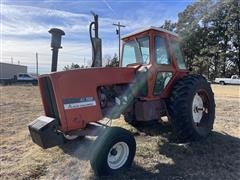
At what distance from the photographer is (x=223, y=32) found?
149 ft

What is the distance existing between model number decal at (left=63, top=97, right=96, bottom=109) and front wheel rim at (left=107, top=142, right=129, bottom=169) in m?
0.80

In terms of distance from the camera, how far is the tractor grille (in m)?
4.98

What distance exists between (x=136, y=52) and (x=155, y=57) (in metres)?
0.53

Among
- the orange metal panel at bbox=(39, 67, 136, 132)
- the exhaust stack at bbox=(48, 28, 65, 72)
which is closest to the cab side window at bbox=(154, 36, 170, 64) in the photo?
the orange metal panel at bbox=(39, 67, 136, 132)

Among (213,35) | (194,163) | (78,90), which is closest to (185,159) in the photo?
(194,163)

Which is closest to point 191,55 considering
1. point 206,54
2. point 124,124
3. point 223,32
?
point 206,54

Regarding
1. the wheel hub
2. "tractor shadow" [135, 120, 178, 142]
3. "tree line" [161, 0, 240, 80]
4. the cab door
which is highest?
"tree line" [161, 0, 240, 80]

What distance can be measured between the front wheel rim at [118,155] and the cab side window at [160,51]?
1.96 metres

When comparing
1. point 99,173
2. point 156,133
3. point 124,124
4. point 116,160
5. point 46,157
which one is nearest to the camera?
point 99,173

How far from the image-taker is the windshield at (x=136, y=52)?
6.09m

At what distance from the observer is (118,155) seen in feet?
16.4

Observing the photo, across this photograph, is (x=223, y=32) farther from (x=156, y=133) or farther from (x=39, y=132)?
(x=39, y=132)

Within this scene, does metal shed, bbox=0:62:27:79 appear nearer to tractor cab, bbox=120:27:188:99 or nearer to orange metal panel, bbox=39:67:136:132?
tractor cab, bbox=120:27:188:99

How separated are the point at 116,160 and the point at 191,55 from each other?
4445cm
